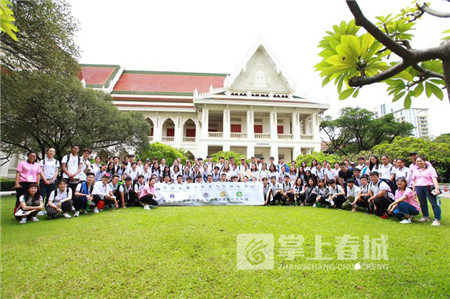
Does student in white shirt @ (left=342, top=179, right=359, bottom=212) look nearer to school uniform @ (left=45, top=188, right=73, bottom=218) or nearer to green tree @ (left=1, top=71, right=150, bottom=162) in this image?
school uniform @ (left=45, top=188, right=73, bottom=218)

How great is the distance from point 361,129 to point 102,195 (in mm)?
30542

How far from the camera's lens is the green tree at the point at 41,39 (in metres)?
6.23

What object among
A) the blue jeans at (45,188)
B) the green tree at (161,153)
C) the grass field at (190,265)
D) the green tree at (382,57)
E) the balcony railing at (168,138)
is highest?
the balcony railing at (168,138)

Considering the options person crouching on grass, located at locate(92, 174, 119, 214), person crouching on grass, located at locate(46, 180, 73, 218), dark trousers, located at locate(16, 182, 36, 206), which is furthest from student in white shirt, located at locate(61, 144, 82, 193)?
dark trousers, located at locate(16, 182, 36, 206)

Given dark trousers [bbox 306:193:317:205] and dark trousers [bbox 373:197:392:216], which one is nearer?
dark trousers [bbox 373:197:392:216]

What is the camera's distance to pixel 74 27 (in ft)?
26.0

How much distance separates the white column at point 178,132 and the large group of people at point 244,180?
13.1 meters

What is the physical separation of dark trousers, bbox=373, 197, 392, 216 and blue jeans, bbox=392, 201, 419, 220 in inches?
14.7

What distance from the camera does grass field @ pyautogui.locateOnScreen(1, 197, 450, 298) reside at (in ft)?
6.38

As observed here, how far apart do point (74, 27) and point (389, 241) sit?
10.8 m

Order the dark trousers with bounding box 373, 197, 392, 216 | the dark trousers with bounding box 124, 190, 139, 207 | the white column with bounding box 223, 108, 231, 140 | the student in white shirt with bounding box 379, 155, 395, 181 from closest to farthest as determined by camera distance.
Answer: the dark trousers with bounding box 373, 197, 392, 216 → the student in white shirt with bounding box 379, 155, 395, 181 → the dark trousers with bounding box 124, 190, 139, 207 → the white column with bounding box 223, 108, 231, 140

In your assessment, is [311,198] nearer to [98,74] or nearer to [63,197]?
[63,197]

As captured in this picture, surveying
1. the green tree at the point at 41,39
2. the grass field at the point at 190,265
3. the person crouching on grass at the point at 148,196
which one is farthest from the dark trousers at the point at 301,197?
the green tree at the point at 41,39

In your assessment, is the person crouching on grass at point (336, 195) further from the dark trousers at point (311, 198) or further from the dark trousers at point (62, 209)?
the dark trousers at point (62, 209)
